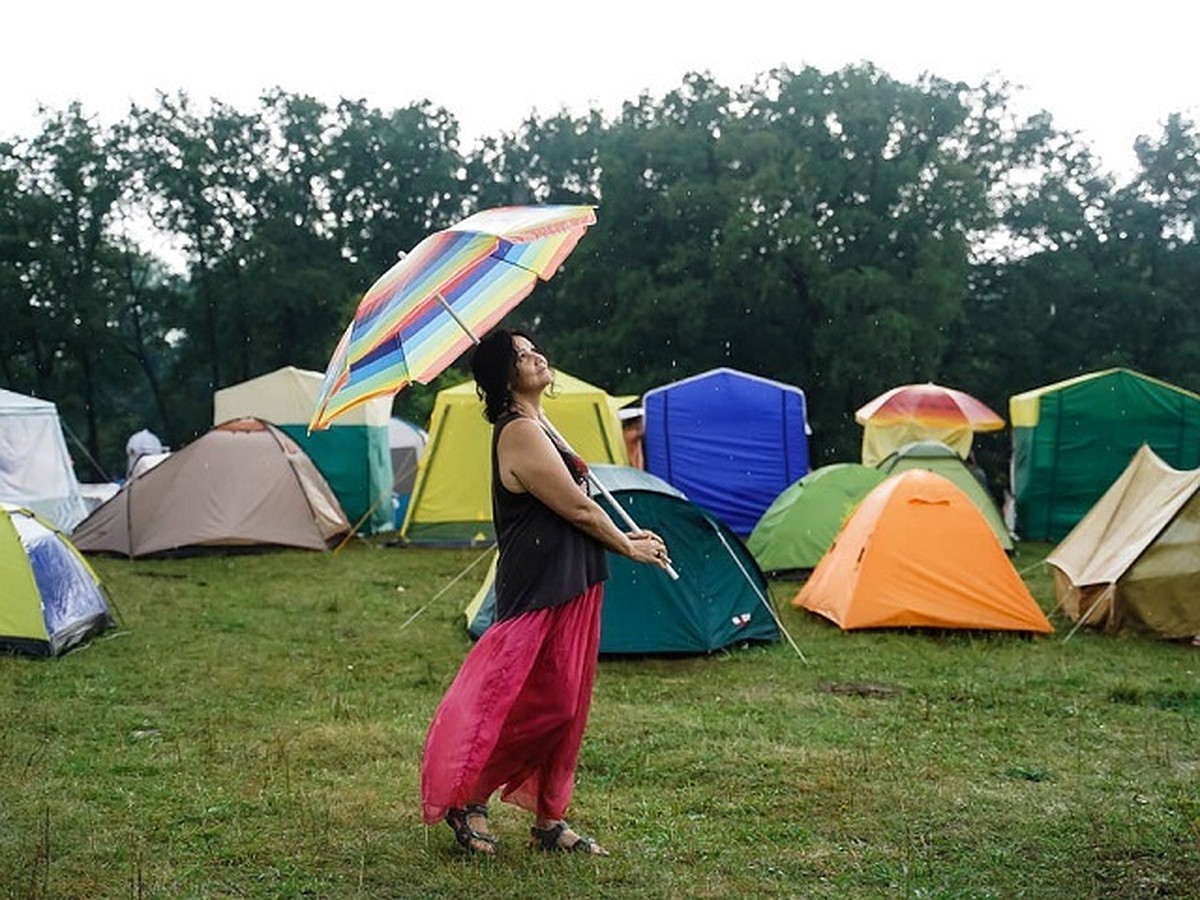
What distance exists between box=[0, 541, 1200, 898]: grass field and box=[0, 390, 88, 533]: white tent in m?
6.24

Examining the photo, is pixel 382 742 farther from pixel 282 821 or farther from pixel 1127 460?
pixel 1127 460

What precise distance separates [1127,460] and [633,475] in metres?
7.92

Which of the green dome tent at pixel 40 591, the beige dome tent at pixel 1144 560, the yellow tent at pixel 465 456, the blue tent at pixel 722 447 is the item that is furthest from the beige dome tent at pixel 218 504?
the beige dome tent at pixel 1144 560

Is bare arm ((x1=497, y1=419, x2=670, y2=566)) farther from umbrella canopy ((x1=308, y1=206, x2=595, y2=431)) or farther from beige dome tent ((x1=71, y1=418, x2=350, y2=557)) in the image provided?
beige dome tent ((x1=71, y1=418, x2=350, y2=557))

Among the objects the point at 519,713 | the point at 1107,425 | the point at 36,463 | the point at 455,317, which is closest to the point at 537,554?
the point at 519,713

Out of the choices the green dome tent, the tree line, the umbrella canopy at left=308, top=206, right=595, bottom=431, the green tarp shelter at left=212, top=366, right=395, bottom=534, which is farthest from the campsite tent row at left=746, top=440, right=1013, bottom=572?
the tree line

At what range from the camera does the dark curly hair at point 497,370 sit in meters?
3.76

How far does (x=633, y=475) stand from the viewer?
314 inches

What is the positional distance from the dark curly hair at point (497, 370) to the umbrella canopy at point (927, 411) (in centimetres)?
1343

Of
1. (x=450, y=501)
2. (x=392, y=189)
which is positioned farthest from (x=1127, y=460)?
→ (x=392, y=189)

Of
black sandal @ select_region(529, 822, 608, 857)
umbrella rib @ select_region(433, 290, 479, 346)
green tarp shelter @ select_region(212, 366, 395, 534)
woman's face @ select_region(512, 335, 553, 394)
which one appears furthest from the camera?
green tarp shelter @ select_region(212, 366, 395, 534)

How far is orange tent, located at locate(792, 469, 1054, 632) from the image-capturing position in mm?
8219

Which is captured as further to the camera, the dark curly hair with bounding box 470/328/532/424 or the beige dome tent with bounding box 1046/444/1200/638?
the beige dome tent with bounding box 1046/444/1200/638

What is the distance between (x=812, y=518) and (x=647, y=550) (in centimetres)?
740
